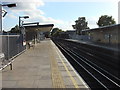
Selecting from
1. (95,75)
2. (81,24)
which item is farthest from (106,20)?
(95,75)

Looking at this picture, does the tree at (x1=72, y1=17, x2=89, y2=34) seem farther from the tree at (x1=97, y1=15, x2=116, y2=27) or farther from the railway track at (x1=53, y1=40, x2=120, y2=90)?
the railway track at (x1=53, y1=40, x2=120, y2=90)

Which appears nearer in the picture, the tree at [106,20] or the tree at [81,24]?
the tree at [106,20]

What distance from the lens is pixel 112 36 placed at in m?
46.8

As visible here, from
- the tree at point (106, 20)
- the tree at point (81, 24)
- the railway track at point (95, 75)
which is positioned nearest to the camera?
the railway track at point (95, 75)

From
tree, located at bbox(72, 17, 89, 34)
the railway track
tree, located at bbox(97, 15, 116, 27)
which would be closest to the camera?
the railway track

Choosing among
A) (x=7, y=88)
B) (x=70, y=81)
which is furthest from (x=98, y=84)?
(x=7, y=88)

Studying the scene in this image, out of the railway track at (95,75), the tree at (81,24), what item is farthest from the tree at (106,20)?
the railway track at (95,75)

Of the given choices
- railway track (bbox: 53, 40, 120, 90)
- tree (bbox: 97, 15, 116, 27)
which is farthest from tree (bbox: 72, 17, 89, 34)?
railway track (bbox: 53, 40, 120, 90)

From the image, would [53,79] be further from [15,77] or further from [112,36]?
[112,36]

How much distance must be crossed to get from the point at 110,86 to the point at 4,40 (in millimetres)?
6458

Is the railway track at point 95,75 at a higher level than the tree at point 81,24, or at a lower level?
lower

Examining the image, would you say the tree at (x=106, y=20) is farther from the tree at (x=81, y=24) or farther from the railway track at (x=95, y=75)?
the railway track at (x=95, y=75)

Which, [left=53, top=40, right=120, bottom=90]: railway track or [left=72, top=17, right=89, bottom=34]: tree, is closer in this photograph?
[left=53, top=40, right=120, bottom=90]: railway track

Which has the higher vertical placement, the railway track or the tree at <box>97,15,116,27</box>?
the tree at <box>97,15,116,27</box>
